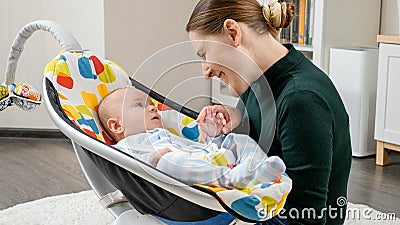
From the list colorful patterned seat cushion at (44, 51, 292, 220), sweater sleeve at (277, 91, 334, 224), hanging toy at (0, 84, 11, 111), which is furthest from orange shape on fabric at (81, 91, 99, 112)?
sweater sleeve at (277, 91, 334, 224)

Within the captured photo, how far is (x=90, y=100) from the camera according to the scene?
1.90m

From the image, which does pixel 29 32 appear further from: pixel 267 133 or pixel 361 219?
pixel 361 219

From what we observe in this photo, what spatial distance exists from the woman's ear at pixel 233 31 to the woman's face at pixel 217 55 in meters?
0.01

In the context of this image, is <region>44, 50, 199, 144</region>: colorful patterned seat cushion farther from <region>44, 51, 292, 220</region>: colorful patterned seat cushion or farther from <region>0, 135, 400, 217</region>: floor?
<region>0, 135, 400, 217</region>: floor

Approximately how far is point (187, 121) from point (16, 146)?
1.74 meters

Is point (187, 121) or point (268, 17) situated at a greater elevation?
point (268, 17)

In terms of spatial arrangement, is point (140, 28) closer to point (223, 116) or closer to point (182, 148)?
point (182, 148)

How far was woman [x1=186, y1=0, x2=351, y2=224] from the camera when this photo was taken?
1.32 m

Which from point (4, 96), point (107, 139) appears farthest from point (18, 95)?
point (107, 139)

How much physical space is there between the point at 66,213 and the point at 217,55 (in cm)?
118

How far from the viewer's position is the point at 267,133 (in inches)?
56.1

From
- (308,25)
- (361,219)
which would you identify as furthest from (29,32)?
(308,25)

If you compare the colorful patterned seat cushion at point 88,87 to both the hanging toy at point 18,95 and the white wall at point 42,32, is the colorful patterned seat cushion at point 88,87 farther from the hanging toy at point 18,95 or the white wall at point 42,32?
the white wall at point 42,32

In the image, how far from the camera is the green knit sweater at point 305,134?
4.32ft
